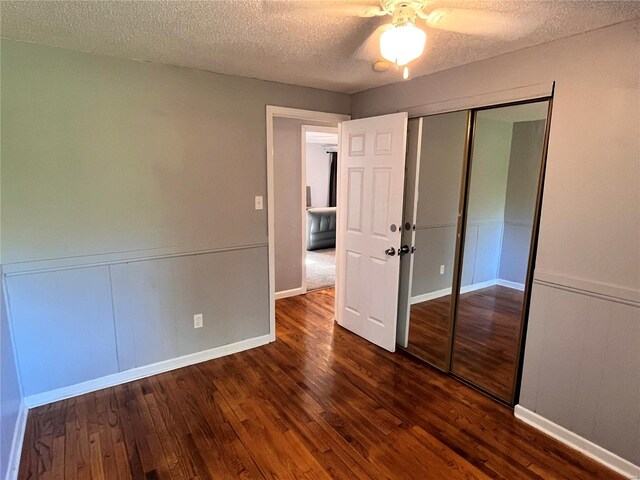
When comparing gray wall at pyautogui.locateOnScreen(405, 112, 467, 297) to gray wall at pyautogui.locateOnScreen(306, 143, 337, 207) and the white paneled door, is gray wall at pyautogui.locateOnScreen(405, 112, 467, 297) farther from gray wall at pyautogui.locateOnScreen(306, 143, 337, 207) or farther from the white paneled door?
gray wall at pyautogui.locateOnScreen(306, 143, 337, 207)

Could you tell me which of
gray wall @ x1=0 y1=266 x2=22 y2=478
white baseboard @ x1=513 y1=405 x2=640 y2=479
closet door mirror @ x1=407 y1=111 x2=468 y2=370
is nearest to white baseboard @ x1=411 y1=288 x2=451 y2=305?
closet door mirror @ x1=407 y1=111 x2=468 y2=370

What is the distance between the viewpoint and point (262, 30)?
1.83 metres

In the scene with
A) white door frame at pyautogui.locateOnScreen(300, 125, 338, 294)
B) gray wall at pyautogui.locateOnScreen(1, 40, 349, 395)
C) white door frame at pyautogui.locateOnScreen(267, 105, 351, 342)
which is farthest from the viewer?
white door frame at pyautogui.locateOnScreen(300, 125, 338, 294)

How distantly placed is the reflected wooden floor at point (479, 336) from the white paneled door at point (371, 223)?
0.28 meters

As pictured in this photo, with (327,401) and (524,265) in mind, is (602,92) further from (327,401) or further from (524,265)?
(327,401)

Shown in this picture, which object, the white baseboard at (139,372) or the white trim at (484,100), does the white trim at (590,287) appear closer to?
the white trim at (484,100)

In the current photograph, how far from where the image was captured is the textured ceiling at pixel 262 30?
5.13 ft

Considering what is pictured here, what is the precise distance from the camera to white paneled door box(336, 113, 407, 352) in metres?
2.79

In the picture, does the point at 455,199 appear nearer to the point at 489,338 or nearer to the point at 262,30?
the point at 489,338

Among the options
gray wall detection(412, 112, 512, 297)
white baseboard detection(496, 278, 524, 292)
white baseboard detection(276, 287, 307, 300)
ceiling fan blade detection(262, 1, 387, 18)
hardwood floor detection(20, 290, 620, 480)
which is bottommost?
hardwood floor detection(20, 290, 620, 480)

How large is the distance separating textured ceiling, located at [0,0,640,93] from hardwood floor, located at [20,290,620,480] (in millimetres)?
2206

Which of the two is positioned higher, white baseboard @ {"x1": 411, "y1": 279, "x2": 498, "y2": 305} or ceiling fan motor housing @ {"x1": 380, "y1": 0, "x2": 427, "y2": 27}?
ceiling fan motor housing @ {"x1": 380, "y1": 0, "x2": 427, "y2": 27}

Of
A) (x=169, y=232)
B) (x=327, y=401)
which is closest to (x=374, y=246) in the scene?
(x=327, y=401)

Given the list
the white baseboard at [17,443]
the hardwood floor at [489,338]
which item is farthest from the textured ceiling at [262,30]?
the white baseboard at [17,443]
